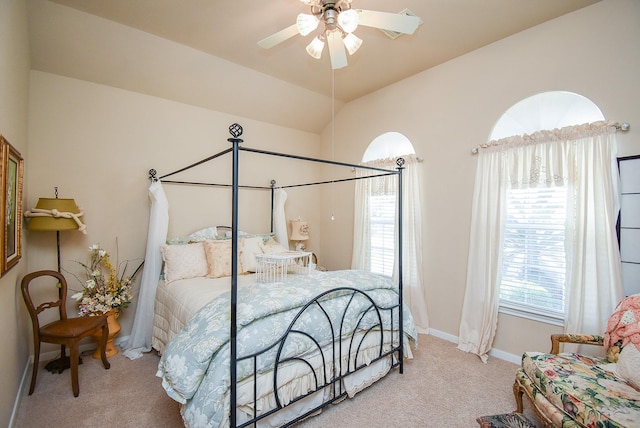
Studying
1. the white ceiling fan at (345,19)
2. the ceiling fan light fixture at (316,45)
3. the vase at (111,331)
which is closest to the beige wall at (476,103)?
the white ceiling fan at (345,19)

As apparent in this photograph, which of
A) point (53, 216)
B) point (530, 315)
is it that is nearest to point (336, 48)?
point (53, 216)

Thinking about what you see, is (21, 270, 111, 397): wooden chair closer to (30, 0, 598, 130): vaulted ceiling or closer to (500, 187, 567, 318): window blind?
(30, 0, 598, 130): vaulted ceiling

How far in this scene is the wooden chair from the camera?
7.58 feet

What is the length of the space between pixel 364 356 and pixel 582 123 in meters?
2.63

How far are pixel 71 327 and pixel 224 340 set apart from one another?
1704 mm

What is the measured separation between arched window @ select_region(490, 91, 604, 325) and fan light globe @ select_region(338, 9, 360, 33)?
189 centimetres

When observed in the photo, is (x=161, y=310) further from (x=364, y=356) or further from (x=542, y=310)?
(x=542, y=310)

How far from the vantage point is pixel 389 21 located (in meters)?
1.87

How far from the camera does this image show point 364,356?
233 centimetres

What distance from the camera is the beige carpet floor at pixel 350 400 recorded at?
2039 millimetres

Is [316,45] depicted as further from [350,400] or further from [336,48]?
[350,400]

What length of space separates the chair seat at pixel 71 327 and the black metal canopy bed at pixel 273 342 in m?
0.51

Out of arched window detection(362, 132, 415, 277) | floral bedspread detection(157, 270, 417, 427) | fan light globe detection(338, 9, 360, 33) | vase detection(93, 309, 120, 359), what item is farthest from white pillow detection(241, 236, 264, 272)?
fan light globe detection(338, 9, 360, 33)

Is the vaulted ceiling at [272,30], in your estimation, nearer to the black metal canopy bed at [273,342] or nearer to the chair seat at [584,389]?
the black metal canopy bed at [273,342]
